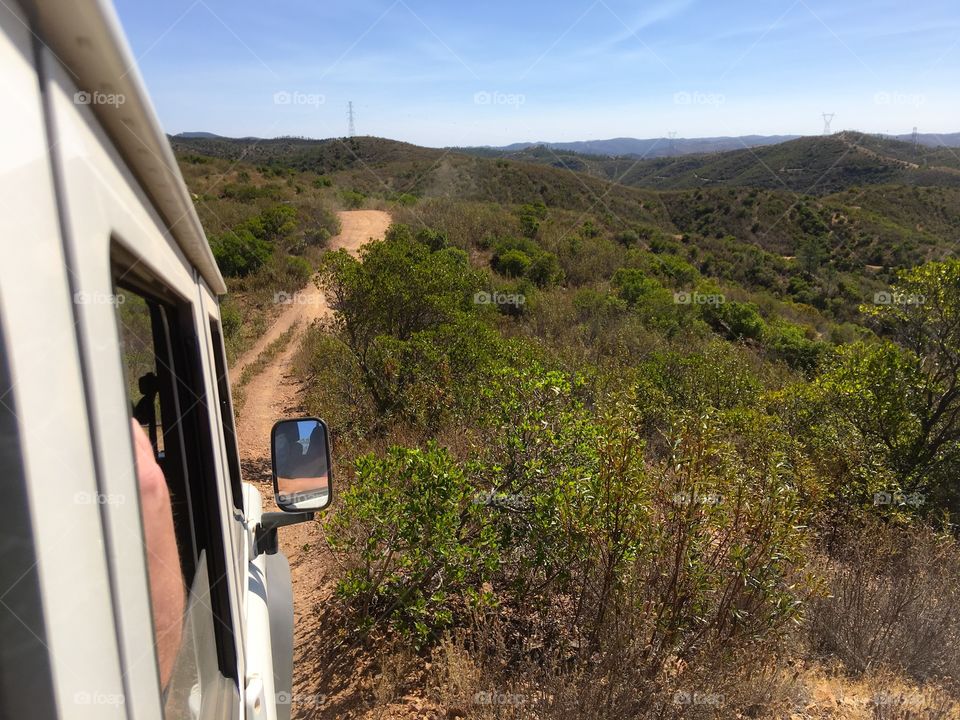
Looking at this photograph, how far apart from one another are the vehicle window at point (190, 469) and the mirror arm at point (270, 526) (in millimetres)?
A: 508

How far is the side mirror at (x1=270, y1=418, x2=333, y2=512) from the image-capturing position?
1.84 metres

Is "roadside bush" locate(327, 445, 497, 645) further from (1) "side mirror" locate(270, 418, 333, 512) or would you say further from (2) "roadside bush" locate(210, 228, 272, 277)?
(2) "roadside bush" locate(210, 228, 272, 277)

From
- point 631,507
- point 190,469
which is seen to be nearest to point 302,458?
point 190,469

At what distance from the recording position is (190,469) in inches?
48.9

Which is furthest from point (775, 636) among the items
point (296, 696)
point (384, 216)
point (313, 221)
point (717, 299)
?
point (384, 216)

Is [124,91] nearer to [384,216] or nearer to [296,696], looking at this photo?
[296,696]

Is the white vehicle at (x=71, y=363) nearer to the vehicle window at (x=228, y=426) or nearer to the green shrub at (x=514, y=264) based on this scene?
the vehicle window at (x=228, y=426)

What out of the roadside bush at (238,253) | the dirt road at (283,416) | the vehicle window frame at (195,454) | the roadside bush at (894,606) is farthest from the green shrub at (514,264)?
the vehicle window frame at (195,454)

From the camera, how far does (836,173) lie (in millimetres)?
53188

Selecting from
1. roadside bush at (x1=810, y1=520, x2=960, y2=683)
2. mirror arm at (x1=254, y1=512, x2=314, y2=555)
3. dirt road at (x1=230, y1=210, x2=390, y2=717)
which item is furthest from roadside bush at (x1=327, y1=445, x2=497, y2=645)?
roadside bush at (x1=810, y1=520, x2=960, y2=683)

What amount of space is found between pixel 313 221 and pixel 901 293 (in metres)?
17.6

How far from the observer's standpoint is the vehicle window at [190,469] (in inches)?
43.3

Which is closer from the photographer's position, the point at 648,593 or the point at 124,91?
the point at 124,91

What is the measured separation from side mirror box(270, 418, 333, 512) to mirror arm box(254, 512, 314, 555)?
2.8 inches
